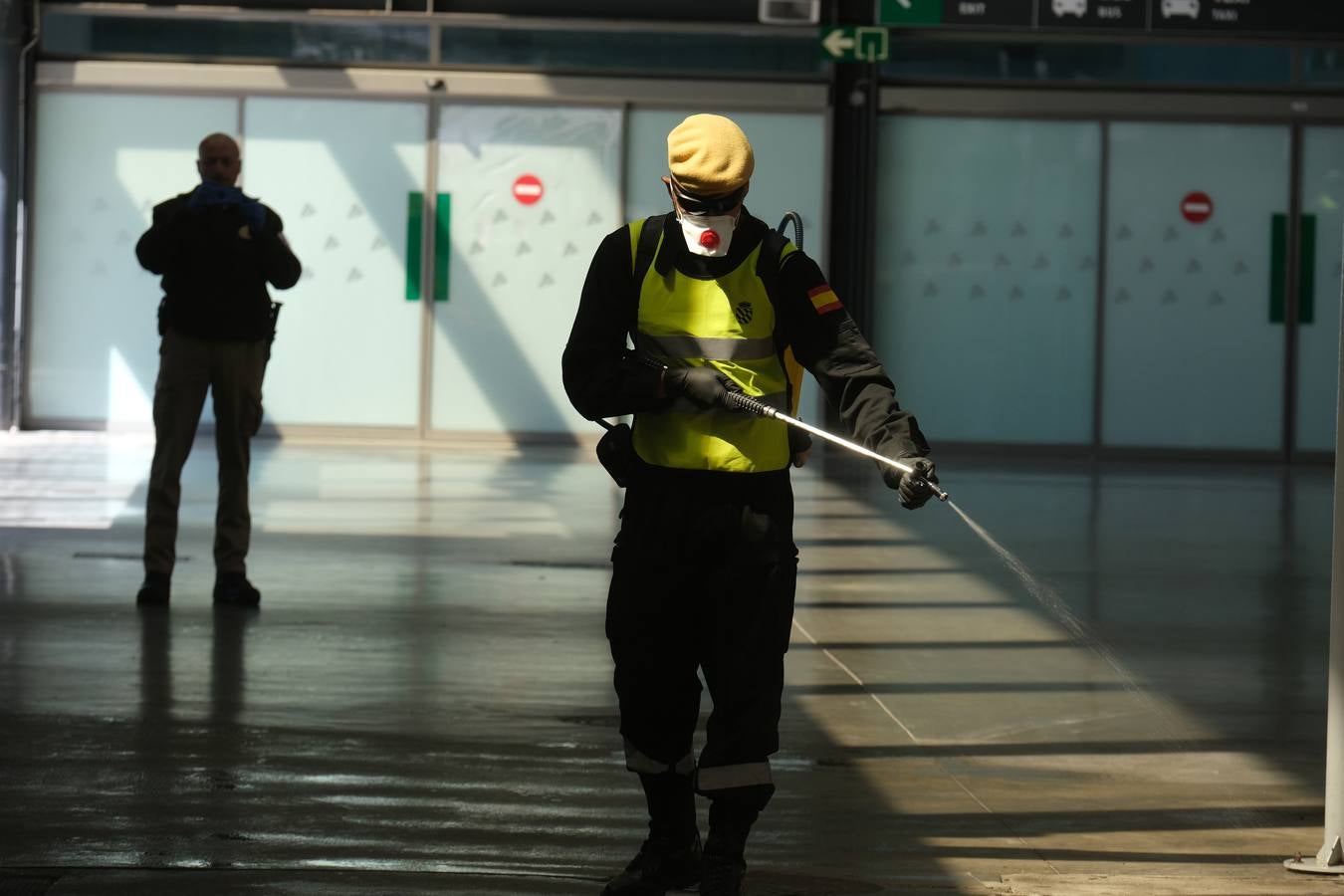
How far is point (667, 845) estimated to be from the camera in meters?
4.57

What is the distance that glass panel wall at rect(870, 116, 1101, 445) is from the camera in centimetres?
1936

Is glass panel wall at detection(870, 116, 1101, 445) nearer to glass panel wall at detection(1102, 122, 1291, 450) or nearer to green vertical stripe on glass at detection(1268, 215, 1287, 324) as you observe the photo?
glass panel wall at detection(1102, 122, 1291, 450)

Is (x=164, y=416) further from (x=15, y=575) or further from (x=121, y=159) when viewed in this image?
(x=121, y=159)

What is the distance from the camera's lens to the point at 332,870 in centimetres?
464

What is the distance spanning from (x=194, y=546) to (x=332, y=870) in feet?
20.8

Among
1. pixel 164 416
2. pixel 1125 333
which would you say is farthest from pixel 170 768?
pixel 1125 333

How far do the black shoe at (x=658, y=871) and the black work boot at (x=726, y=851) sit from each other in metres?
0.12

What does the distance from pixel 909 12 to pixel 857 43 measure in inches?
21.1

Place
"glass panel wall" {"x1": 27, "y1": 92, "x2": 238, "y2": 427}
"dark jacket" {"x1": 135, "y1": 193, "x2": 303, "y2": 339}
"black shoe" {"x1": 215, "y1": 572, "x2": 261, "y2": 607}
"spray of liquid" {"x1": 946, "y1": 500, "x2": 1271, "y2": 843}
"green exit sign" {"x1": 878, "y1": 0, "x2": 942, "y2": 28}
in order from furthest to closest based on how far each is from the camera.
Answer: "glass panel wall" {"x1": 27, "y1": 92, "x2": 238, "y2": 427}
"green exit sign" {"x1": 878, "y1": 0, "x2": 942, "y2": 28}
"black shoe" {"x1": 215, "y1": 572, "x2": 261, "y2": 607}
"dark jacket" {"x1": 135, "y1": 193, "x2": 303, "y2": 339}
"spray of liquid" {"x1": 946, "y1": 500, "x2": 1271, "y2": 843}

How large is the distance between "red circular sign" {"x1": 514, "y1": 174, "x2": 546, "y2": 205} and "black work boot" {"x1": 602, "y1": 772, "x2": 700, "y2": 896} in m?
14.9

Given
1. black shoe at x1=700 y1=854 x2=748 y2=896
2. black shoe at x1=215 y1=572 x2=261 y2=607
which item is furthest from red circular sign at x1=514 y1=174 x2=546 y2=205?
black shoe at x1=700 y1=854 x2=748 y2=896

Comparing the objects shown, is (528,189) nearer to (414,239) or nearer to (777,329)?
(414,239)

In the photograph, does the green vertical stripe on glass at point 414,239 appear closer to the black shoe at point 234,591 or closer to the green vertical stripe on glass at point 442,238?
the green vertical stripe on glass at point 442,238

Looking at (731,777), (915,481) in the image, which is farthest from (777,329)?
(731,777)
